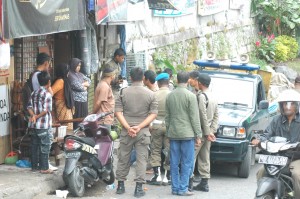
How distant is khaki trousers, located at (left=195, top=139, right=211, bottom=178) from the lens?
11438 millimetres

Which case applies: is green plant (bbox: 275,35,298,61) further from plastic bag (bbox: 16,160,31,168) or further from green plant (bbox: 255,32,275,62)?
plastic bag (bbox: 16,160,31,168)

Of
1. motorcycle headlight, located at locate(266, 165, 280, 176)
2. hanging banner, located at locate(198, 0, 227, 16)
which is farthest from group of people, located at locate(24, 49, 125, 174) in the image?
hanging banner, located at locate(198, 0, 227, 16)

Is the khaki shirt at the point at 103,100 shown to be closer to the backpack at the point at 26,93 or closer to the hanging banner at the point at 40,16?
the hanging banner at the point at 40,16

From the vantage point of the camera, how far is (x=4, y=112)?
463 inches

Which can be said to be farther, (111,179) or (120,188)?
(111,179)

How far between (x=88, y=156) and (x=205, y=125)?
1.96 m

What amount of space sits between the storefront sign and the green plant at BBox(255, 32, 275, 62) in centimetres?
1710

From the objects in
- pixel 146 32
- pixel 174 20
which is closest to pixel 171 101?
pixel 146 32

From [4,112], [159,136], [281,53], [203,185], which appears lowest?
[203,185]

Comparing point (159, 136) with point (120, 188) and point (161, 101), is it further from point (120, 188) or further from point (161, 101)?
point (120, 188)

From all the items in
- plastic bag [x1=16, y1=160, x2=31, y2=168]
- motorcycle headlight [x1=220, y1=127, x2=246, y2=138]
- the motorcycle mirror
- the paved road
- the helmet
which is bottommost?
the paved road

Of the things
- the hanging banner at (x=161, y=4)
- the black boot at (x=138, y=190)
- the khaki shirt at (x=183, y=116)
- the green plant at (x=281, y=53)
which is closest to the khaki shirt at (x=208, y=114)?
the khaki shirt at (x=183, y=116)

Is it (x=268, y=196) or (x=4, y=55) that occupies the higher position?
(x=4, y=55)

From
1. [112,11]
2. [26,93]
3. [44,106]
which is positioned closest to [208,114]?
[44,106]
